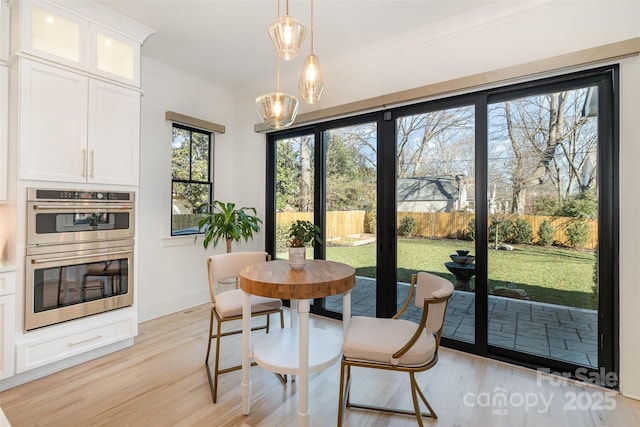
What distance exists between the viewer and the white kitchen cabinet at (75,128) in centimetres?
224

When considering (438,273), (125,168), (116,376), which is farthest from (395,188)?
(116,376)

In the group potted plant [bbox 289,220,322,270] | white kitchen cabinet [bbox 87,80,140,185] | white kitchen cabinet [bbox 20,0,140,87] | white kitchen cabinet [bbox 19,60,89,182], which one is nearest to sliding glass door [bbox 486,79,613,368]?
potted plant [bbox 289,220,322,270]

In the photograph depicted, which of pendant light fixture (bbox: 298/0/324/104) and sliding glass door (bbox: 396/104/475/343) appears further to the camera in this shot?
sliding glass door (bbox: 396/104/475/343)

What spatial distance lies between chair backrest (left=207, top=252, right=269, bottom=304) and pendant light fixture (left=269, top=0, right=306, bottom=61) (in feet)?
5.16

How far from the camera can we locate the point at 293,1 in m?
2.46

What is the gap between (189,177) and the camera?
3.95 metres

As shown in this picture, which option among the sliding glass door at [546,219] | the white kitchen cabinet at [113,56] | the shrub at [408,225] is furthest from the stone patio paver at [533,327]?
the white kitchen cabinet at [113,56]

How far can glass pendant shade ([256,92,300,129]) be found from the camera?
1914 millimetres

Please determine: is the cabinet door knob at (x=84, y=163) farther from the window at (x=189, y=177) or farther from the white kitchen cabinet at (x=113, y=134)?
the window at (x=189, y=177)

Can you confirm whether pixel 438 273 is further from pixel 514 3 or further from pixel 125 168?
pixel 125 168

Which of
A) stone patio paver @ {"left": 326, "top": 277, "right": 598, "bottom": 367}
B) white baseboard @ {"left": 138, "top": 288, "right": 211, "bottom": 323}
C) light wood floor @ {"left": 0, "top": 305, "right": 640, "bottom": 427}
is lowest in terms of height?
light wood floor @ {"left": 0, "top": 305, "right": 640, "bottom": 427}

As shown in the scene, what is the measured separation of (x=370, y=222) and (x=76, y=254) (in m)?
2.63

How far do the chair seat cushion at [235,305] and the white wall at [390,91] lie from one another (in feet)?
5.44

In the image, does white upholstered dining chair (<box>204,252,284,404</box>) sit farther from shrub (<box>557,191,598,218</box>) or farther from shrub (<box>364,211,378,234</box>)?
shrub (<box>557,191,598,218</box>)
